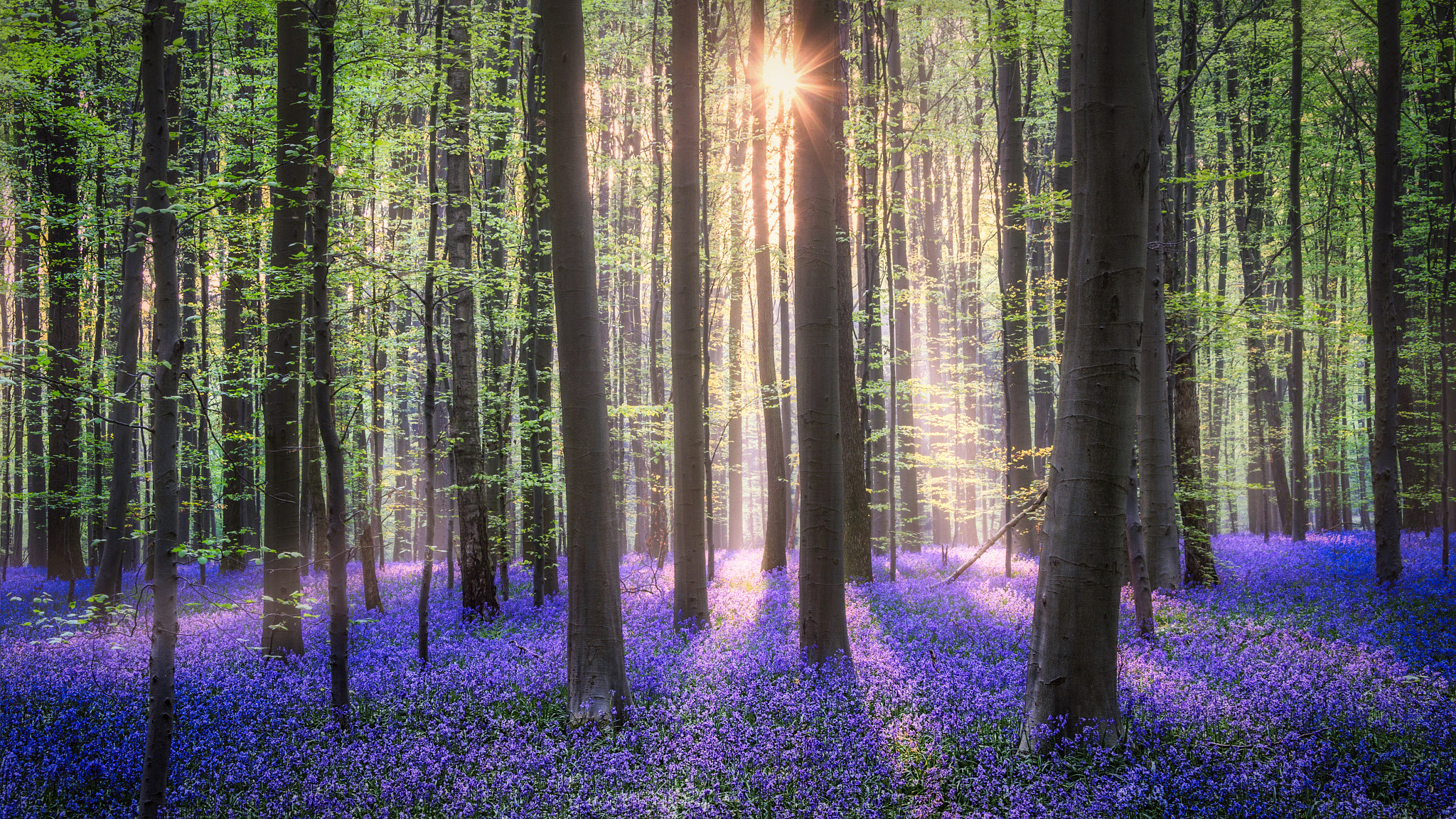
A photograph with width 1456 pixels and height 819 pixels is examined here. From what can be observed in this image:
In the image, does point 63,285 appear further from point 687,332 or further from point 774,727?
point 774,727

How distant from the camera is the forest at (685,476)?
15.0ft

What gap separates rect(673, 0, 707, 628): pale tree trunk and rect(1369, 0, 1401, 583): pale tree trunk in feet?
35.9

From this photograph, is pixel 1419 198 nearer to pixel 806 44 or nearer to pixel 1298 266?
pixel 1298 266

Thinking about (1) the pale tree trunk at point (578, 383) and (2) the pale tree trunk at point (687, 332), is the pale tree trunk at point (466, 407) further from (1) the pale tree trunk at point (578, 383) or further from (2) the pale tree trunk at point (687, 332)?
(1) the pale tree trunk at point (578, 383)

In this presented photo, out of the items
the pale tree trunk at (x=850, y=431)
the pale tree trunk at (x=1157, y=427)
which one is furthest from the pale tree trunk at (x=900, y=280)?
the pale tree trunk at (x=1157, y=427)

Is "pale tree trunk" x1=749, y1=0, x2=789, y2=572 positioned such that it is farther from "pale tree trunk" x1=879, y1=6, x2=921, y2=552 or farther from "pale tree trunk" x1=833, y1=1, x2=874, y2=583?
"pale tree trunk" x1=879, y1=6, x2=921, y2=552

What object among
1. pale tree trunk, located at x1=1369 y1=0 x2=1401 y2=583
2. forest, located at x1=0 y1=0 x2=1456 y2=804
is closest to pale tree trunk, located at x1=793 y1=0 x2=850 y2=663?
forest, located at x1=0 y1=0 x2=1456 y2=804

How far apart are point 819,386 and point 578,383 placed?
8.16ft

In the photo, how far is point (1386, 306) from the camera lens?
10625 mm

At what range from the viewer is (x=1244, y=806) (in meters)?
3.90

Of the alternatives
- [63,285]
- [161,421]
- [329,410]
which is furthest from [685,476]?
[63,285]

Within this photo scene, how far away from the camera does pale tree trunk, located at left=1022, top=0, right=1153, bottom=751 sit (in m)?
4.69

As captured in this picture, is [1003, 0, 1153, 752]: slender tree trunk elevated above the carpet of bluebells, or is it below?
above

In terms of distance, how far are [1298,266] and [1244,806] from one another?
18442 millimetres
